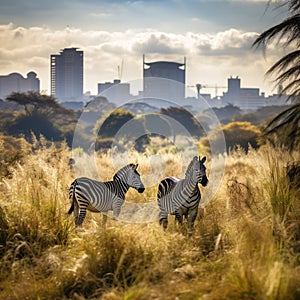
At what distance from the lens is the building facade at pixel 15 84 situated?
4916 inches

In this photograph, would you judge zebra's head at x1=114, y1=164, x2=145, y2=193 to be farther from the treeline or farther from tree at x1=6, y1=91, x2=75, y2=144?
tree at x1=6, y1=91, x2=75, y2=144

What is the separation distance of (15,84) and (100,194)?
4869 inches

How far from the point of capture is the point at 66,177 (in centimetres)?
1014

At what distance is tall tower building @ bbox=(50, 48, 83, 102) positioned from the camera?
152375 millimetres

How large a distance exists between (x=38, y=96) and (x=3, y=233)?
4827 centimetres

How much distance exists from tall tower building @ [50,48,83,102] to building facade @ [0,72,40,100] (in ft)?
51.6

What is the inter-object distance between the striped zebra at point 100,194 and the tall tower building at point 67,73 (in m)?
144

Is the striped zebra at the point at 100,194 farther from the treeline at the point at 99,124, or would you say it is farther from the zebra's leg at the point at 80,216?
the treeline at the point at 99,124

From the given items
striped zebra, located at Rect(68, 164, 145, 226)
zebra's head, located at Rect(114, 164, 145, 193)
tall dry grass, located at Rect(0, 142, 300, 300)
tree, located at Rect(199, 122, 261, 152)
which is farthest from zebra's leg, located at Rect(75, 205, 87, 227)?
tree, located at Rect(199, 122, 261, 152)

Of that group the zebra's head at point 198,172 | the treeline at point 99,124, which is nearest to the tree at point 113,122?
the treeline at point 99,124

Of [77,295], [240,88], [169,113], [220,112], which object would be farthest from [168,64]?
[77,295]

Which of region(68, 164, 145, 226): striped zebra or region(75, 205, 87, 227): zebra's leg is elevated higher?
region(68, 164, 145, 226): striped zebra

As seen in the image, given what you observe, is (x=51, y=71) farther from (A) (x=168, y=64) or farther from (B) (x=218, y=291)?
(B) (x=218, y=291)

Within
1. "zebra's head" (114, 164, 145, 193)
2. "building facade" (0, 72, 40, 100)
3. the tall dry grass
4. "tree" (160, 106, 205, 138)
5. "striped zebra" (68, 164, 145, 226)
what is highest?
"building facade" (0, 72, 40, 100)
